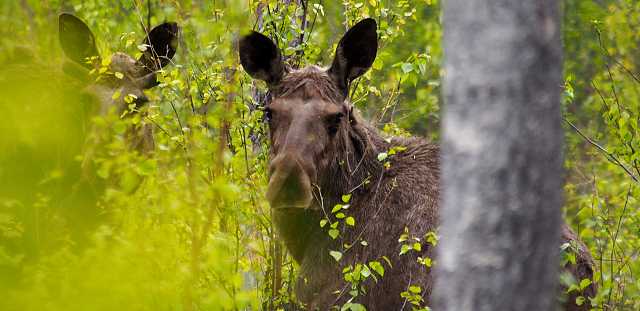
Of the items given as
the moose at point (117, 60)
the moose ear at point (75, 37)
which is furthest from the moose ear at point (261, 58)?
the moose ear at point (75, 37)

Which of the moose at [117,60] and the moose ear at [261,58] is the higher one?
the moose at [117,60]

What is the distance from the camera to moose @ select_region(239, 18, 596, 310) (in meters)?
5.95

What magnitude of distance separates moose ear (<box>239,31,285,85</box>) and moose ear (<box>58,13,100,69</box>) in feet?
6.52

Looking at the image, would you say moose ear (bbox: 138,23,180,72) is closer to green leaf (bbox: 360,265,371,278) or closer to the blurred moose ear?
the blurred moose ear

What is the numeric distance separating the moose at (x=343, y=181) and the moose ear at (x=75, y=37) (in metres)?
2.05

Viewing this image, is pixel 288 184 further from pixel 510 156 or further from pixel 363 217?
pixel 510 156

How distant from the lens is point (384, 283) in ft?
19.9

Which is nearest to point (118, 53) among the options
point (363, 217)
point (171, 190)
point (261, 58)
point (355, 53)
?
point (261, 58)

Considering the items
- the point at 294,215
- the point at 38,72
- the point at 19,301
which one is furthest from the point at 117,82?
the point at 19,301

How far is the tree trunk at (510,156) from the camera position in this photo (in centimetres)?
283

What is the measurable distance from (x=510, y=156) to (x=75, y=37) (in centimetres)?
592

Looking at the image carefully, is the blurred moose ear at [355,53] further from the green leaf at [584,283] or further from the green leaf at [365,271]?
the green leaf at [584,283]

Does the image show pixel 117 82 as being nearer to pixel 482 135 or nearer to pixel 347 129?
pixel 347 129

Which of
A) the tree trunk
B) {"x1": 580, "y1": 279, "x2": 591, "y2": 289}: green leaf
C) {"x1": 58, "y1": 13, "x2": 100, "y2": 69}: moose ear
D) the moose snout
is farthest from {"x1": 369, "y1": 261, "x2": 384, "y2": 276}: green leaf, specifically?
{"x1": 58, "y1": 13, "x2": 100, "y2": 69}: moose ear
